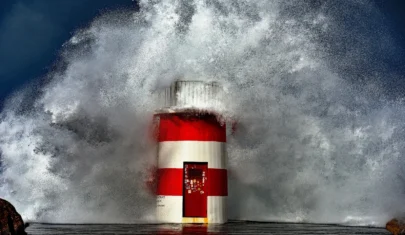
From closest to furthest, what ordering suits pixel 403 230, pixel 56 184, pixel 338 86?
pixel 403 230 < pixel 56 184 < pixel 338 86

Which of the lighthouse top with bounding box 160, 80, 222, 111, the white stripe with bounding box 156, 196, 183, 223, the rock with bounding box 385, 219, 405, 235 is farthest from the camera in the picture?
the lighthouse top with bounding box 160, 80, 222, 111

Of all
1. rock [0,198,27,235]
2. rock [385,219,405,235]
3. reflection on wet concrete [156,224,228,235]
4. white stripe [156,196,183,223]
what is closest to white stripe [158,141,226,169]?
white stripe [156,196,183,223]

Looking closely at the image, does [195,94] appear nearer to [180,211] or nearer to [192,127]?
[192,127]

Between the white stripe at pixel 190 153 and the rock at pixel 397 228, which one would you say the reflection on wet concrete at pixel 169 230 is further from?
the white stripe at pixel 190 153

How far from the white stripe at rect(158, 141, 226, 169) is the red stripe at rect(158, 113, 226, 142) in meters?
0.10

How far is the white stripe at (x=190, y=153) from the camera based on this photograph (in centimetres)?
1365

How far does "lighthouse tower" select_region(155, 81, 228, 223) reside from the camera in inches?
538

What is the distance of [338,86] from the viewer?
15.6 metres

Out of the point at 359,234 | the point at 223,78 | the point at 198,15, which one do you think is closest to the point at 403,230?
the point at 359,234

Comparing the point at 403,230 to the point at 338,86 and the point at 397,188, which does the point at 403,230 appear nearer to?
the point at 397,188

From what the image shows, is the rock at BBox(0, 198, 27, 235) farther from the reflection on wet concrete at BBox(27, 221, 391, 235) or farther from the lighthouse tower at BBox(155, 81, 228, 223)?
the lighthouse tower at BBox(155, 81, 228, 223)

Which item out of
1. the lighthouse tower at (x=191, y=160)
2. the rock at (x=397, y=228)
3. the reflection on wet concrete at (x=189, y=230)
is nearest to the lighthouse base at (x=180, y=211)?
the lighthouse tower at (x=191, y=160)

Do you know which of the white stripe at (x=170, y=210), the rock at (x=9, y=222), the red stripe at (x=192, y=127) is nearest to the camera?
the rock at (x=9, y=222)

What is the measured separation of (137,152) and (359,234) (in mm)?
6238
